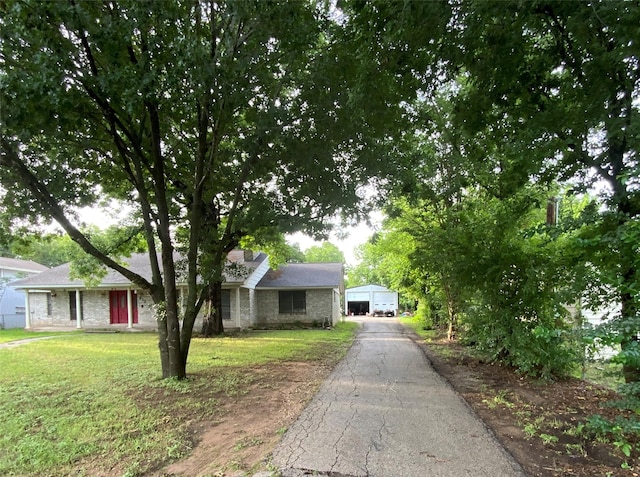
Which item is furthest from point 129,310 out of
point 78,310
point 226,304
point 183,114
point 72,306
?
point 183,114

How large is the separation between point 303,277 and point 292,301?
163 cm

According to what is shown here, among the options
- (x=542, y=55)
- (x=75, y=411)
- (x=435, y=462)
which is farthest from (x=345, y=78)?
(x=75, y=411)

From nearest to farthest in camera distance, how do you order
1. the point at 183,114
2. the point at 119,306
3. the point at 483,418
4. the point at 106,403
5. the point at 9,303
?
the point at 483,418 → the point at 106,403 → the point at 183,114 → the point at 119,306 → the point at 9,303

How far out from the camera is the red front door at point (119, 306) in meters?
19.4

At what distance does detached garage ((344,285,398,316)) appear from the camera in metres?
41.5

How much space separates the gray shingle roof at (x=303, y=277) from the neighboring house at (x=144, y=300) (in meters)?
0.05

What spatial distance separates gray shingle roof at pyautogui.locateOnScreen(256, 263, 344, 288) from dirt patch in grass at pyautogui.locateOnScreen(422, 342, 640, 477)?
12.5 meters

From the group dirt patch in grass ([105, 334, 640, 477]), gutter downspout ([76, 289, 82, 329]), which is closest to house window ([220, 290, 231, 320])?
gutter downspout ([76, 289, 82, 329])

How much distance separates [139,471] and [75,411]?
2.51 metres

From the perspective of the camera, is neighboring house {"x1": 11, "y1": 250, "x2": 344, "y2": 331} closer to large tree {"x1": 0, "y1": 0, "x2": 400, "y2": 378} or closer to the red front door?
the red front door

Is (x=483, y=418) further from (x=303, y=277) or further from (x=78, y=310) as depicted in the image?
(x=78, y=310)

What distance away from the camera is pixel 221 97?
6191mm

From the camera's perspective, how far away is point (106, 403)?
227 inches

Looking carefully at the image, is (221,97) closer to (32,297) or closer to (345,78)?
(345,78)
